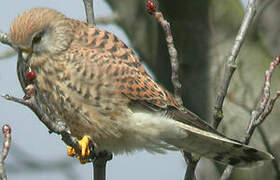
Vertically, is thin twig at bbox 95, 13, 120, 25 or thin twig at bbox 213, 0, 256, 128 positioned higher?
thin twig at bbox 213, 0, 256, 128

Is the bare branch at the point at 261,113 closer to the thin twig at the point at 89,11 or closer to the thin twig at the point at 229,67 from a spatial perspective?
the thin twig at the point at 229,67

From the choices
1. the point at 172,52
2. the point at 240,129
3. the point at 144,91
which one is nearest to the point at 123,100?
the point at 144,91

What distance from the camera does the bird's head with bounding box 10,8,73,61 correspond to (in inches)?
149

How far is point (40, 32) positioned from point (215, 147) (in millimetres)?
1243

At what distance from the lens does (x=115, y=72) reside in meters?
4.13

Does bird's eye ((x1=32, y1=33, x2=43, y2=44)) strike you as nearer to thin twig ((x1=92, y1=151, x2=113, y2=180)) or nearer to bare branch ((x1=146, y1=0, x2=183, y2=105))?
bare branch ((x1=146, y1=0, x2=183, y2=105))

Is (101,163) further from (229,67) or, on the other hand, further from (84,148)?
(229,67)

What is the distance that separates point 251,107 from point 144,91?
1.26 metres

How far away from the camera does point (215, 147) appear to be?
166 inches

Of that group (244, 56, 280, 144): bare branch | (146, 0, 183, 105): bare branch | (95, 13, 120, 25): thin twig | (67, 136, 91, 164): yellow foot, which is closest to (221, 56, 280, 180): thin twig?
(244, 56, 280, 144): bare branch

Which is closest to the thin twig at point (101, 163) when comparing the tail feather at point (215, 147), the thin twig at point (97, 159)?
the thin twig at point (97, 159)

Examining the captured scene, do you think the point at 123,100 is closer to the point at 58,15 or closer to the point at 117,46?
the point at 117,46

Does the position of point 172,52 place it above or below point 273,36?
above

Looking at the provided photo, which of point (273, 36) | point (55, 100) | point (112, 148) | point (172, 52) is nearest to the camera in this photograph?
point (172, 52)
